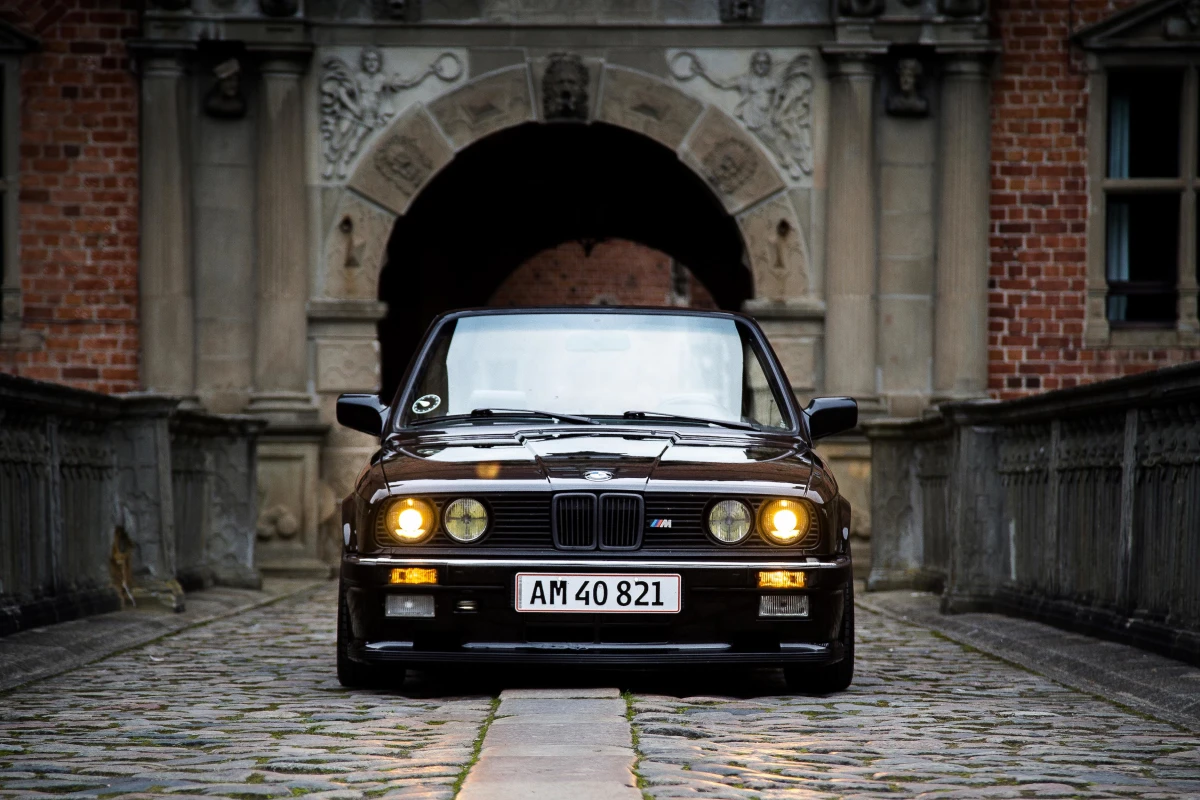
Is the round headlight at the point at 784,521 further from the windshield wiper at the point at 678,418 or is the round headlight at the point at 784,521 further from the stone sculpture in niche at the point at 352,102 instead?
the stone sculpture in niche at the point at 352,102

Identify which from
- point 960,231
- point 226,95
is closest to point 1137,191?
point 960,231

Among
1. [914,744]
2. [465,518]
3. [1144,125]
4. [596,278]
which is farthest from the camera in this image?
[596,278]

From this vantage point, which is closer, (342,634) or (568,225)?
(342,634)

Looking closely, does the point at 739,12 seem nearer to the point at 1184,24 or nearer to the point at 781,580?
the point at 1184,24

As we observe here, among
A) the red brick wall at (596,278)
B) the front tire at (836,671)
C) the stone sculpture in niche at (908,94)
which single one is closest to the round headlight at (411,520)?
the front tire at (836,671)

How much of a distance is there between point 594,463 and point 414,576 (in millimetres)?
793

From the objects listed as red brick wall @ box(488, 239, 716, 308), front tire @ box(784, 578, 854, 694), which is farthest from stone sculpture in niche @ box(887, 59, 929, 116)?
red brick wall @ box(488, 239, 716, 308)

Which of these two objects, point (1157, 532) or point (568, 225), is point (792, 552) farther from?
point (568, 225)

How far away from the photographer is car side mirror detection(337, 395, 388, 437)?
26.8 ft

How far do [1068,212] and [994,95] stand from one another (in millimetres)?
1229

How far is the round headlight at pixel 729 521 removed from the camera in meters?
7.03

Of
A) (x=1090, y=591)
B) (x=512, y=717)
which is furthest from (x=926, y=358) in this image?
(x=512, y=717)

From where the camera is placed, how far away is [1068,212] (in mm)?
17125

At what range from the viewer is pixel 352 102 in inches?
661
